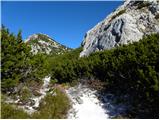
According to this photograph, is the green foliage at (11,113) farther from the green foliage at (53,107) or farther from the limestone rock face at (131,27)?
the limestone rock face at (131,27)

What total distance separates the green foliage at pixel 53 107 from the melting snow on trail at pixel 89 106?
0.33 meters

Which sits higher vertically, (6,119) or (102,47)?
(102,47)

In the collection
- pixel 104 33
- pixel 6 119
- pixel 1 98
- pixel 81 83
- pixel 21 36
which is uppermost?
pixel 104 33

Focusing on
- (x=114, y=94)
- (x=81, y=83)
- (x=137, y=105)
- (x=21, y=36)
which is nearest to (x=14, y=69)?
(x=21, y=36)

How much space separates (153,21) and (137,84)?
16.5m

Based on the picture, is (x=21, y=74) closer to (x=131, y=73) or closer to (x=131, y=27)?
(x=131, y=73)

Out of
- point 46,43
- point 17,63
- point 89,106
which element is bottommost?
point 89,106

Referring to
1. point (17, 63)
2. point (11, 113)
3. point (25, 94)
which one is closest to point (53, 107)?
point (11, 113)

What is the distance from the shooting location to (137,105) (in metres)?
12.9

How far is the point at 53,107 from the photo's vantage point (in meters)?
12.5

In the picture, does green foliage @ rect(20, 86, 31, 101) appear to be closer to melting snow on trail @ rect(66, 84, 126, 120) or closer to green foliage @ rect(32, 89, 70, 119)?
green foliage @ rect(32, 89, 70, 119)

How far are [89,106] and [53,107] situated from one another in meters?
2.12

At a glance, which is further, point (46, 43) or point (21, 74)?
point (46, 43)

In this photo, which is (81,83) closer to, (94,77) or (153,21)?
(94,77)
